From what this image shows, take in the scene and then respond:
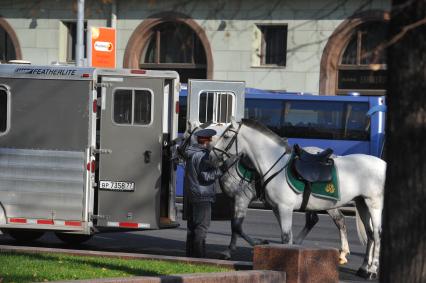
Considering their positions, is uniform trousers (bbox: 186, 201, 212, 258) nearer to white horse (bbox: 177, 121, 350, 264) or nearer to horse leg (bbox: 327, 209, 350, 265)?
white horse (bbox: 177, 121, 350, 264)

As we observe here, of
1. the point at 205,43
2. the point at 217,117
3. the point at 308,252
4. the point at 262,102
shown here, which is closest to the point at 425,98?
the point at 308,252

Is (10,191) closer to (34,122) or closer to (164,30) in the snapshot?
(34,122)

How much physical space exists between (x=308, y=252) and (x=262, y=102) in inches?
700

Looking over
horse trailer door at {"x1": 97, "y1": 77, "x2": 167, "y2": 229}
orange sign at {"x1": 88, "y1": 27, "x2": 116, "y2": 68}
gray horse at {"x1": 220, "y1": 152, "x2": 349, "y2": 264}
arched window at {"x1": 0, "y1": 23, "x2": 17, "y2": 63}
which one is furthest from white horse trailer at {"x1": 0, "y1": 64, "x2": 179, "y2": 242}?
arched window at {"x1": 0, "y1": 23, "x2": 17, "y2": 63}

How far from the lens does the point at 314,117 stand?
2773 centimetres

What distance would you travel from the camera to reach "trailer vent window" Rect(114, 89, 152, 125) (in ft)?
48.7

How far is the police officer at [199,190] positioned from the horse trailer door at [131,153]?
0.96 m

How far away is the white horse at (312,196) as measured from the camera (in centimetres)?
1363

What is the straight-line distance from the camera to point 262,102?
2825cm

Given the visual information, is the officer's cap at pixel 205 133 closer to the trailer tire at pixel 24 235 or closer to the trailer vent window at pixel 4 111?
the trailer vent window at pixel 4 111

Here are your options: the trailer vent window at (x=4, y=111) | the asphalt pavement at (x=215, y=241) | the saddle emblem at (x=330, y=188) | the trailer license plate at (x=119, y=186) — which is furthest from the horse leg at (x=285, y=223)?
the trailer vent window at (x=4, y=111)

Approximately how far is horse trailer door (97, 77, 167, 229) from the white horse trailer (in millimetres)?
15

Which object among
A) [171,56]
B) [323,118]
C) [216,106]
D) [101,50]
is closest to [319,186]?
[216,106]

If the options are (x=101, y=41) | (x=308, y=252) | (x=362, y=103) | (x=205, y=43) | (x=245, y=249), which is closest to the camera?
(x=308, y=252)
